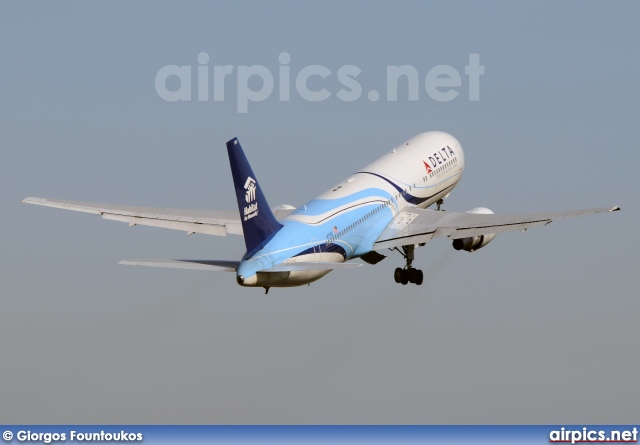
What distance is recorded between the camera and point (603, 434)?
3031 inches

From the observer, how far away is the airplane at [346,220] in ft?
272

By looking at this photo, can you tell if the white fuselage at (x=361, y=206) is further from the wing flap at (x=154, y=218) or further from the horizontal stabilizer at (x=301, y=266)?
the wing flap at (x=154, y=218)

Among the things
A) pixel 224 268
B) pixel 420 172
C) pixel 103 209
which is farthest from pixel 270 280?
pixel 420 172

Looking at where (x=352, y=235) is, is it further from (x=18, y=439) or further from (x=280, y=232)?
(x=18, y=439)

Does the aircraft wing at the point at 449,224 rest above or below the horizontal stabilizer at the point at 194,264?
above

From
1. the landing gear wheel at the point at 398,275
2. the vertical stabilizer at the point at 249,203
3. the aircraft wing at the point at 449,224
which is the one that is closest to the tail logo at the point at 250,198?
the vertical stabilizer at the point at 249,203

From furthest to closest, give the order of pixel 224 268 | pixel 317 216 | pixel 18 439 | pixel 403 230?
pixel 403 230
pixel 317 216
pixel 224 268
pixel 18 439

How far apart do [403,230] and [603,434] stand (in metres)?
20.2

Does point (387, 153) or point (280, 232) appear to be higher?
point (387, 153)

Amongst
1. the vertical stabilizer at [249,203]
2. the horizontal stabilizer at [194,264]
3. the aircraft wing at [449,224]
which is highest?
the aircraft wing at [449,224]

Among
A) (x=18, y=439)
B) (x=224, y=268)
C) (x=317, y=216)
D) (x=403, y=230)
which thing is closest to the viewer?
(x=18, y=439)

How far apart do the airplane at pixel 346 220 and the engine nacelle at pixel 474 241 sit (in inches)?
1.8

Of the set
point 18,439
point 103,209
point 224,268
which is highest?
point 103,209

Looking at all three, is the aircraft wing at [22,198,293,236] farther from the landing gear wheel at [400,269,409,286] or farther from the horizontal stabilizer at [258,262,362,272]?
the horizontal stabilizer at [258,262,362,272]
